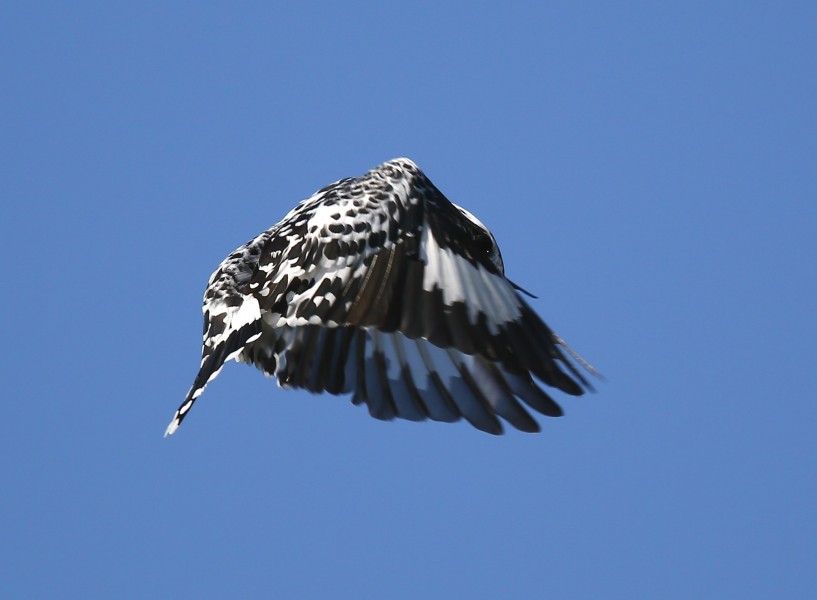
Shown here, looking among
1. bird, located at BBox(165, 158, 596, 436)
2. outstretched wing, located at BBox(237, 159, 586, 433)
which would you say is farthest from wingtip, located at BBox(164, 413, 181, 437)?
outstretched wing, located at BBox(237, 159, 586, 433)

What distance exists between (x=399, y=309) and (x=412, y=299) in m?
0.10

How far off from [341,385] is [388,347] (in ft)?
1.15

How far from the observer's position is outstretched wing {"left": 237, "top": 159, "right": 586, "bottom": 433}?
20.3 feet

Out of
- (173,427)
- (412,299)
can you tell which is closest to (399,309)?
(412,299)

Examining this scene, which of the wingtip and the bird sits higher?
the bird

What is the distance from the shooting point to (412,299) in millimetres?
6211

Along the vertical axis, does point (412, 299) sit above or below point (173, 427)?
above

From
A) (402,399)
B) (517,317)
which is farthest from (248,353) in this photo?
(517,317)

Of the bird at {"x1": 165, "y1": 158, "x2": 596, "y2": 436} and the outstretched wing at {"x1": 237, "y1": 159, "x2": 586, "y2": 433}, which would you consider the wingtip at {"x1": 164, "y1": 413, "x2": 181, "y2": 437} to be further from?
the outstretched wing at {"x1": 237, "y1": 159, "x2": 586, "y2": 433}

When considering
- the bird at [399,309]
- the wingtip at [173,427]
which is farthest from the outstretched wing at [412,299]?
Result: the wingtip at [173,427]

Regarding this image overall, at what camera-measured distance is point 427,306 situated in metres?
6.19

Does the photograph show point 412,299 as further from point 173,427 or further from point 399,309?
point 173,427

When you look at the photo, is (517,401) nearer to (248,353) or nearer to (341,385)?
(341,385)

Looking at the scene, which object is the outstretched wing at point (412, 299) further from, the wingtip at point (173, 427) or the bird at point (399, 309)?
the wingtip at point (173, 427)
